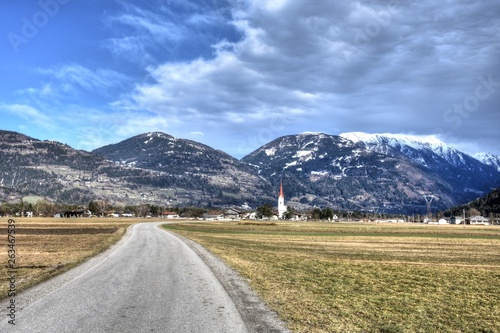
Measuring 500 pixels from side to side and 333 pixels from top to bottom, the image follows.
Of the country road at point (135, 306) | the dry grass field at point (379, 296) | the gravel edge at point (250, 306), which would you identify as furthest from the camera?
the dry grass field at point (379, 296)

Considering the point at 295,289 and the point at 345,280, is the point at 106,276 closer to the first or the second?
the point at 295,289

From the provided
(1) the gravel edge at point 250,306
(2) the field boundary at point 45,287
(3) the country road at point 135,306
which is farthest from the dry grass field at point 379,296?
(2) the field boundary at point 45,287

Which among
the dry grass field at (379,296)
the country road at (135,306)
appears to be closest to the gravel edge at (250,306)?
the country road at (135,306)

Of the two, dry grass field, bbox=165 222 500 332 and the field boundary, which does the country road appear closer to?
the field boundary

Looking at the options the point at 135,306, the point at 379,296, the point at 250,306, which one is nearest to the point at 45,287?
the point at 135,306

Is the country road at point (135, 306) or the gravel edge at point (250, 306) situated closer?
the country road at point (135, 306)

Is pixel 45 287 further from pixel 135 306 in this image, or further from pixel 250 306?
pixel 250 306

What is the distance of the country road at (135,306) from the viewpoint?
11.3 m

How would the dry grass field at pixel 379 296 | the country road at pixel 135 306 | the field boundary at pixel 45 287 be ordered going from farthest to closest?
1. the field boundary at pixel 45 287
2. the dry grass field at pixel 379 296
3. the country road at pixel 135 306

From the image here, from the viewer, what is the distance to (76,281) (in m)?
18.9

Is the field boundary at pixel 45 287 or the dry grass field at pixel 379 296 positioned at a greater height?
the field boundary at pixel 45 287

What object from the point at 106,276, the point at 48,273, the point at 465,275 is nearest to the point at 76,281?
the point at 106,276

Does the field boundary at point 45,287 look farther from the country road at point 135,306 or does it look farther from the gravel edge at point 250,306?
the gravel edge at point 250,306

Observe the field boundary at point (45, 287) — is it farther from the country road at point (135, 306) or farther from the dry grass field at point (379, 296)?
the dry grass field at point (379, 296)
